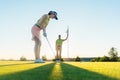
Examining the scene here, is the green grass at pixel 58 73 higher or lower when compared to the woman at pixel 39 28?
lower

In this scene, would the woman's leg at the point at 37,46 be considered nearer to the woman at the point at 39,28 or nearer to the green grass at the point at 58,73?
the woman at the point at 39,28

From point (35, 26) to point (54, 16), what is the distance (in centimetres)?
92

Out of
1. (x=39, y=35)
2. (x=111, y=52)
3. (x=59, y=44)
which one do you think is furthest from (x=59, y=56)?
(x=111, y=52)

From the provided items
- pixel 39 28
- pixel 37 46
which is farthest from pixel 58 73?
pixel 39 28

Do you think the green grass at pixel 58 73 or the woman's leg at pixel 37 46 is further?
the woman's leg at pixel 37 46

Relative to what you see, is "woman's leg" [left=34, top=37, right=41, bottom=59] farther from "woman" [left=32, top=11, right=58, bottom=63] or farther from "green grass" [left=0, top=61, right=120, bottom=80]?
"green grass" [left=0, top=61, right=120, bottom=80]

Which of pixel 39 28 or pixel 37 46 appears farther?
pixel 39 28

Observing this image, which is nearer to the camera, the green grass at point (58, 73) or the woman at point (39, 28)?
Result: the green grass at point (58, 73)

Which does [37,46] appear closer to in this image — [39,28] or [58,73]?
[39,28]

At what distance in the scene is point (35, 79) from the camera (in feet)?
15.4

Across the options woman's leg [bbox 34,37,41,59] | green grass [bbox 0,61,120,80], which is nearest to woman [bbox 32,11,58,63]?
woman's leg [bbox 34,37,41,59]

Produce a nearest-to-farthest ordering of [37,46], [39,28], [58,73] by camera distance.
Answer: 1. [58,73]
2. [37,46]
3. [39,28]

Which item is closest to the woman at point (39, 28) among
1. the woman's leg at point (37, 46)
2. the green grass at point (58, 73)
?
the woman's leg at point (37, 46)

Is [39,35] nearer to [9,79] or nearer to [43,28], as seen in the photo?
[43,28]
